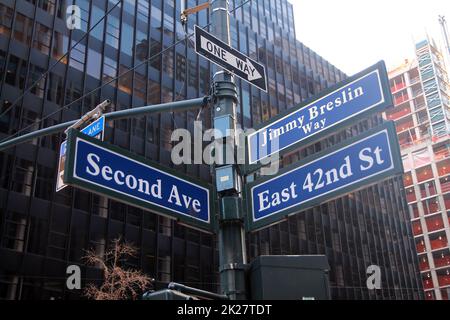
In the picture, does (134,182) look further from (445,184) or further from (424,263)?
(445,184)

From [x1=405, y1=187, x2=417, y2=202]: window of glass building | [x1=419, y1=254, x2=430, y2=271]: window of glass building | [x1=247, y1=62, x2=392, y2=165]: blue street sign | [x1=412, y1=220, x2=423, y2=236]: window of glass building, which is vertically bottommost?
[x1=247, y1=62, x2=392, y2=165]: blue street sign

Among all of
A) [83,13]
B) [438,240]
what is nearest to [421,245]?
[438,240]

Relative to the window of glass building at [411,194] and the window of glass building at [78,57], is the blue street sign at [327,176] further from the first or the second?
the window of glass building at [411,194]

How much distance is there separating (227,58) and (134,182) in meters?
1.93

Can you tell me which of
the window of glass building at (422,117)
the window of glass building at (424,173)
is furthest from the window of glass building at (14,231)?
the window of glass building at (422,117)

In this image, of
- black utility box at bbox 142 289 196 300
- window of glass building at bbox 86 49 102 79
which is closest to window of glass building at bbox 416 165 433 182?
window of glass building at bbox 86 49 102 79

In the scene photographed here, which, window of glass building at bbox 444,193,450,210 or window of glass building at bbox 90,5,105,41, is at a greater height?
window of glass building at bbox 444,193,450,210

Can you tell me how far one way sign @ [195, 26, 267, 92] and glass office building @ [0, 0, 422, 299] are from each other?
13.3m

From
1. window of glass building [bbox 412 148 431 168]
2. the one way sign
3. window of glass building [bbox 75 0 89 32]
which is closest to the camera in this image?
the one way sign

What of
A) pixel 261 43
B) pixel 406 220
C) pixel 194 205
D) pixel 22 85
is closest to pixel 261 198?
pixel 194 205

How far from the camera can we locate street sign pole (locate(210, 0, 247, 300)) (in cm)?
503

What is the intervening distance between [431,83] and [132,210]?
238 feet

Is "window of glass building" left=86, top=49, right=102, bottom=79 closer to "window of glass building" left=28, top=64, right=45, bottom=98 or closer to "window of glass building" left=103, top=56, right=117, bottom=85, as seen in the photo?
"window of glass building" left=103, top=56, right=117, bottom=85

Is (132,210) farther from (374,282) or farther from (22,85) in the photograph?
(374,282)
